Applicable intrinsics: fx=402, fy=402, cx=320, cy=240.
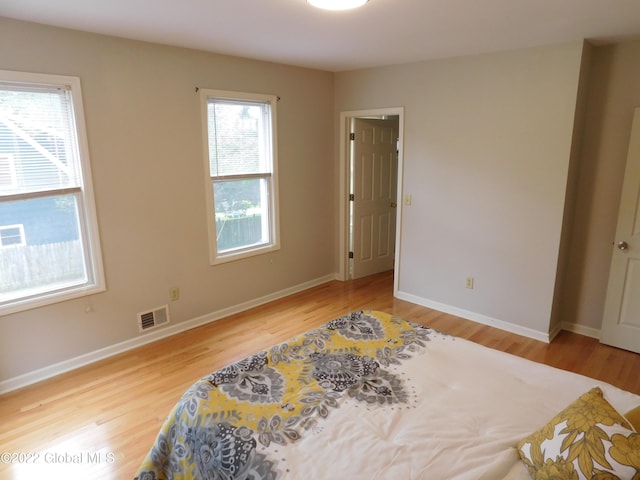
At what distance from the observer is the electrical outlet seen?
3553mm

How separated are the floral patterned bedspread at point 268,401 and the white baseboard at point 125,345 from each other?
170cm

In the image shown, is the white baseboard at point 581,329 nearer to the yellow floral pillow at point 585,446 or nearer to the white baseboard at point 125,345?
the yellow floral pillow at point 585,446

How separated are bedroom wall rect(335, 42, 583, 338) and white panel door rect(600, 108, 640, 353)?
439 millimetres

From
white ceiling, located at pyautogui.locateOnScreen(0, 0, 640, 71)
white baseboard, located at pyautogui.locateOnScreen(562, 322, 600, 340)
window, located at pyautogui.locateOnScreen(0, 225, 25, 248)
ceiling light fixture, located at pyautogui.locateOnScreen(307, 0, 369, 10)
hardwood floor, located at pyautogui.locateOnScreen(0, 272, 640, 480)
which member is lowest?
hardwood floor, located at pyautogui.locateOnScreen(0, 272, 640, 480)

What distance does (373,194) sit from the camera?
5.07 meters

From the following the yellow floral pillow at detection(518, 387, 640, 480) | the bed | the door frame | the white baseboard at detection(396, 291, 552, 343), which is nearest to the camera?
the yellow floral pillow at detection(518, 387, 640, 480)

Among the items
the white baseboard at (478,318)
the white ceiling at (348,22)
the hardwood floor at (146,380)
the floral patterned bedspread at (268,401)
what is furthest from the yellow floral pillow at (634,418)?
the white baseboard at (478,318)

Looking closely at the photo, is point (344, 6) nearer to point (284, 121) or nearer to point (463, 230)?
point (284, 121)

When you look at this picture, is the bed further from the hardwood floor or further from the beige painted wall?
the beige painted wall

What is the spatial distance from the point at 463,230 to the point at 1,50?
3.76 m

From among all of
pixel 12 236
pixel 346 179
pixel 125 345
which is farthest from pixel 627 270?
pixel 12 236

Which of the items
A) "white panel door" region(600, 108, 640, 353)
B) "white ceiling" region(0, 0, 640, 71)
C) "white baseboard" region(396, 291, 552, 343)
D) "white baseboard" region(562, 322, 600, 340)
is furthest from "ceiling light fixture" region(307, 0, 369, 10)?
"white baseboard" region(562, 322, 600, 340)

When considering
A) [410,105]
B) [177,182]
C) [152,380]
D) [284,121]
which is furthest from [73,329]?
[410,105]

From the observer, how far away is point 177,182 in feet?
11.3
